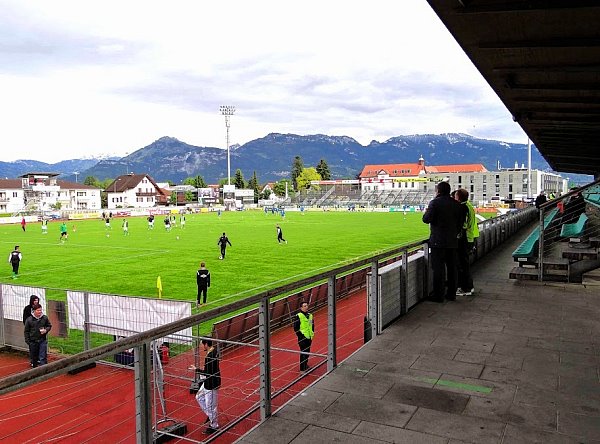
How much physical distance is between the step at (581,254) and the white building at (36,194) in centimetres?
9810

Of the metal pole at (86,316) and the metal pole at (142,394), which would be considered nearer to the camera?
the metal pole at (142,394)

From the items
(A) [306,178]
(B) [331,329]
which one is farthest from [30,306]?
(A) [306,178]

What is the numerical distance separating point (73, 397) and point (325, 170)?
158 metres

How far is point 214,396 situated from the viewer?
675 cm

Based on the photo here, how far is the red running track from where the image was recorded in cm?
746

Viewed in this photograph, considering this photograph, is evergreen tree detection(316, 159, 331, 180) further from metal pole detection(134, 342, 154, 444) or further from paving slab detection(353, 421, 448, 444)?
metal pole detection(134, 342, 154, 444)

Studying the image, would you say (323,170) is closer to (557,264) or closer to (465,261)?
(557,264)

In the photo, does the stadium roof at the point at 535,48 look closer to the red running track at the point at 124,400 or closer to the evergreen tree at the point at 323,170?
the red running track at the point at 124,400

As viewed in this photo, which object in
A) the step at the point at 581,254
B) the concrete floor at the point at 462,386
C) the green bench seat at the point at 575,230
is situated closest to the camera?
the concrete floor at the point at 462,386

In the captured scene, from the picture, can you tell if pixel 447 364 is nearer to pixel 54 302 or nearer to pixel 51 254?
pixel 54 302

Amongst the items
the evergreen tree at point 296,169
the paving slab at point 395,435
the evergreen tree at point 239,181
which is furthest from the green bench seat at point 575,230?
the evergreen tree at point 296,169

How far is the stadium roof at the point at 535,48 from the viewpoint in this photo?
4.96 metres

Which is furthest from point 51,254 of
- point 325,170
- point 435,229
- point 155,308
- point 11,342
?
point 325,170

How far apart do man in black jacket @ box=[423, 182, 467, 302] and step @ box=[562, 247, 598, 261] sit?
3325 mm
